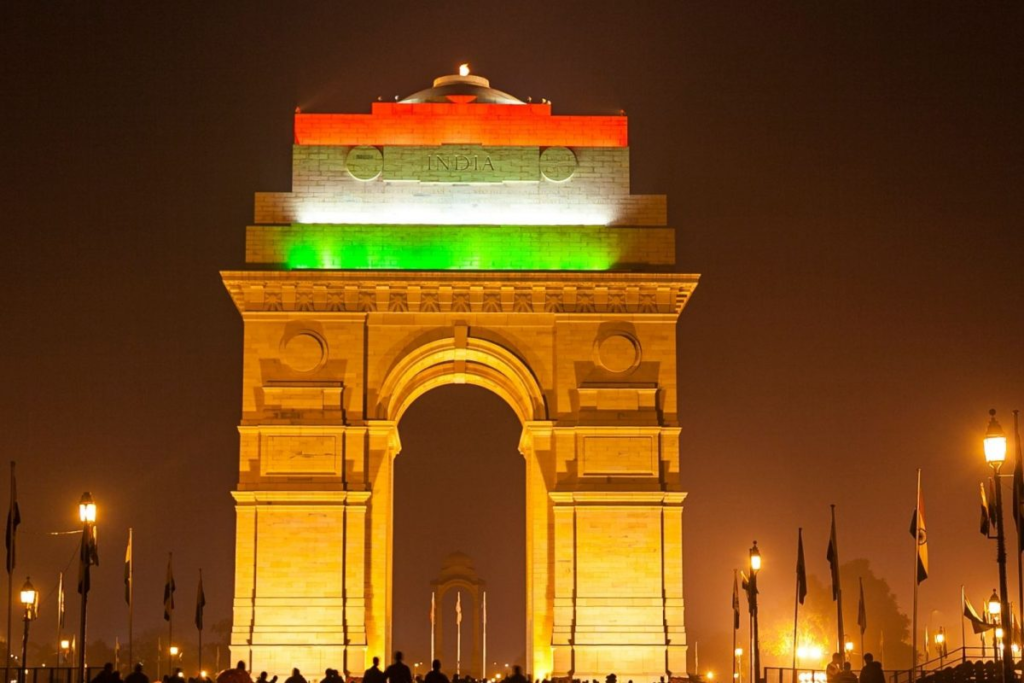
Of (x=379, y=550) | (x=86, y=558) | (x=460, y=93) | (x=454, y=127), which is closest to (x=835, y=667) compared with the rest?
(x=379, y=550)

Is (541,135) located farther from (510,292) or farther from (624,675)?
(624,675)

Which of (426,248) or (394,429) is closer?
(426,248)

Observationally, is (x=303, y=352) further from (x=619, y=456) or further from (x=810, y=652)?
(x=810, y=652)

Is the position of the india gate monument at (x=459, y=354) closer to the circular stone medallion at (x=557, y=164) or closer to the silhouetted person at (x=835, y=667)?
the circular stone medallion at (x=557, y=164)

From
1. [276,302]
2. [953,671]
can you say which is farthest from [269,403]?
[953,671]

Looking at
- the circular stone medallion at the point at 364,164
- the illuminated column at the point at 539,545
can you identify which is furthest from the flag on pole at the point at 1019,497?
the circular stone medallion at the point at 364,164

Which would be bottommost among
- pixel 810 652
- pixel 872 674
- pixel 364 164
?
pixel 872 674
